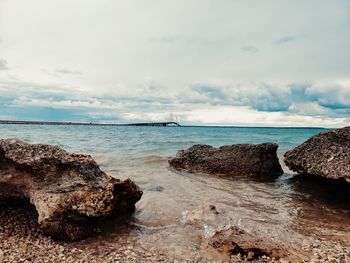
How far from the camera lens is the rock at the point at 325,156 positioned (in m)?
10.4

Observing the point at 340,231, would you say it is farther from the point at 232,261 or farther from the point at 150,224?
the point at 150,224

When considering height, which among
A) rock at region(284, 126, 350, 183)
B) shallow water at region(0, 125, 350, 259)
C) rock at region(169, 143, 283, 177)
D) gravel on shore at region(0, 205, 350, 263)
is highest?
rock at region(284, 126, 350, 183)

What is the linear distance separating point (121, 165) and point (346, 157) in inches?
537

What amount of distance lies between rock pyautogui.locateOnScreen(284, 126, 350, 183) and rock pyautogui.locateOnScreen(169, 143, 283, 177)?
144 inches

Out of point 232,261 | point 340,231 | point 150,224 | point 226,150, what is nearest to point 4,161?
point 150,224

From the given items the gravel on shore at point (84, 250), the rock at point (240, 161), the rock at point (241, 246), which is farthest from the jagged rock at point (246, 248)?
the rock at point (240, 161)

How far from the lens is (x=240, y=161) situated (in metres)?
16.9

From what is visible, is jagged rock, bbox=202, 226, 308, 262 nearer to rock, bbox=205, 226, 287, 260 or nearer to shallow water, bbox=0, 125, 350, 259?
rock, bbox=205, 226, 287, 260

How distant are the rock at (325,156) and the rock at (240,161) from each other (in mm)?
3669

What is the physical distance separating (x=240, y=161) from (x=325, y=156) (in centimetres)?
604

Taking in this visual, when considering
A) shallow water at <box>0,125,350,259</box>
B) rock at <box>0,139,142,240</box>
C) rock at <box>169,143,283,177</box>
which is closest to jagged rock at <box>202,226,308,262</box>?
shallow water at <box>0,125,350,259</box>

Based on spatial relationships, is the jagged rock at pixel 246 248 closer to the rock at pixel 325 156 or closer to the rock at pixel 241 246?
the rock at pixel 241 246

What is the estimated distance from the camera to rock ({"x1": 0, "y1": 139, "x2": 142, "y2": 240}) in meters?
7.19

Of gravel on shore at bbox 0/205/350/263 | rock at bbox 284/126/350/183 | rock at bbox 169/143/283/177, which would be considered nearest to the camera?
gravel on shore at bbox 0/205/350/263
